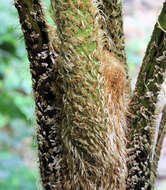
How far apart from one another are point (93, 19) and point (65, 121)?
268 millimetres

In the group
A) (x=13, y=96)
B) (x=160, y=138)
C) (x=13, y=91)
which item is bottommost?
(x=160, y=138)

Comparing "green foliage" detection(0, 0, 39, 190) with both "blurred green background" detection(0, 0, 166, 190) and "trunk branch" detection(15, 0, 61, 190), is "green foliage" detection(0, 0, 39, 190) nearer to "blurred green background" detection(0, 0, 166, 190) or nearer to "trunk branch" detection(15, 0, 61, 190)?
"blurred green background" detection(0, 0, 166, 190)

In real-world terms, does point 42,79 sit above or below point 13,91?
below

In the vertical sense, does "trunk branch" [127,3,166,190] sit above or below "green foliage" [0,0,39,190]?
below

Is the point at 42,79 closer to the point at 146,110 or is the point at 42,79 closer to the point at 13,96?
the point at 146,110

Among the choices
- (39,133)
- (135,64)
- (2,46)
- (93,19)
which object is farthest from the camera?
(2,46)

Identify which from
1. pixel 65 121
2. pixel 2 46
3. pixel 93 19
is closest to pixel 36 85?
pixel 65 121

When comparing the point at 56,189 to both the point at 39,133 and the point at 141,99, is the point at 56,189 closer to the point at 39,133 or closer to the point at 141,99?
the point at 39,133

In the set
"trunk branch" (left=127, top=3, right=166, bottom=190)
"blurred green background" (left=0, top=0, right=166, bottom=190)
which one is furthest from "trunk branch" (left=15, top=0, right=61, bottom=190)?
"blurred green background" (left=0, top=0, right=166, bottom=190)

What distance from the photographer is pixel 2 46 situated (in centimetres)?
273

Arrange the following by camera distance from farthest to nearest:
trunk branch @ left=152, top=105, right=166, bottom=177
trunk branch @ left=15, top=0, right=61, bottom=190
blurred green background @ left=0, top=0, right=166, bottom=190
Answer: blurred green background @ left=0, top=0, right=166, bottom=190 < trunk branch @ left=152, top=105, right=166, bottom=177 < trunk branch @ left=15, top=0, right=61, bottom=190

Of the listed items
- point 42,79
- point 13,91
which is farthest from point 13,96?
point 42,79

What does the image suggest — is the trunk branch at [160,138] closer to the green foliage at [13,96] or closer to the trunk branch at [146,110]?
the trunk branch at [146,110]

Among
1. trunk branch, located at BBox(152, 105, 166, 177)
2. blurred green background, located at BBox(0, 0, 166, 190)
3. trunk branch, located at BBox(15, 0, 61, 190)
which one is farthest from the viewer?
blurred green background, located at BBox(0, 0, 166, 190)
